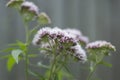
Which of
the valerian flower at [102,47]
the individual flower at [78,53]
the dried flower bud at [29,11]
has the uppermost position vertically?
the dried flower bud at [29,11]

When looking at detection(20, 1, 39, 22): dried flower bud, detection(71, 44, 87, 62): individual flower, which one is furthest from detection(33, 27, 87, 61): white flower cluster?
detection(20, 1, 39, 22): dried flower bud

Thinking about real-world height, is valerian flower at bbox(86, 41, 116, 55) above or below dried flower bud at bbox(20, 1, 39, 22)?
below

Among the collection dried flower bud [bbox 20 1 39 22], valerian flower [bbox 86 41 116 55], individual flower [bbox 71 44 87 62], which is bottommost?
individual flower [bbox 71 44 87 62]

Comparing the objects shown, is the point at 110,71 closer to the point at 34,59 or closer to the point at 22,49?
the point at 34,59

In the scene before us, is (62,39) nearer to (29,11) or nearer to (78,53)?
(78,53)

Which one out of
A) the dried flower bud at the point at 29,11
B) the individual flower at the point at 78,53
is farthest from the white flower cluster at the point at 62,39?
the dried flower bud at the point at 29,11

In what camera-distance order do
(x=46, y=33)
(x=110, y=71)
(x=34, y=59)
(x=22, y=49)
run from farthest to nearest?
(x=110, y=71)
(x=34, y=59)
(x=22, y=49)
(x=46, y=33)

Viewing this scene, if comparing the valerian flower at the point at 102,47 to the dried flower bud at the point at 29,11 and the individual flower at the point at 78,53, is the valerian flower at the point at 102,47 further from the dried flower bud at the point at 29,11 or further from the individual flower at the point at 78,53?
the dried flower bud at the point at 29,11

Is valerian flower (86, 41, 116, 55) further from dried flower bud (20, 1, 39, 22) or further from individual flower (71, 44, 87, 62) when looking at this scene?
dried flower bud (20, 1, 39, 22)

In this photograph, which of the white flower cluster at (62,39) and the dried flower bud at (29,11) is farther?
the dried flower bud at (29,11)

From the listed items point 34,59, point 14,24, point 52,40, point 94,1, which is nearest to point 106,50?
point 52,40

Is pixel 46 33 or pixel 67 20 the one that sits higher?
pixel 67 20
